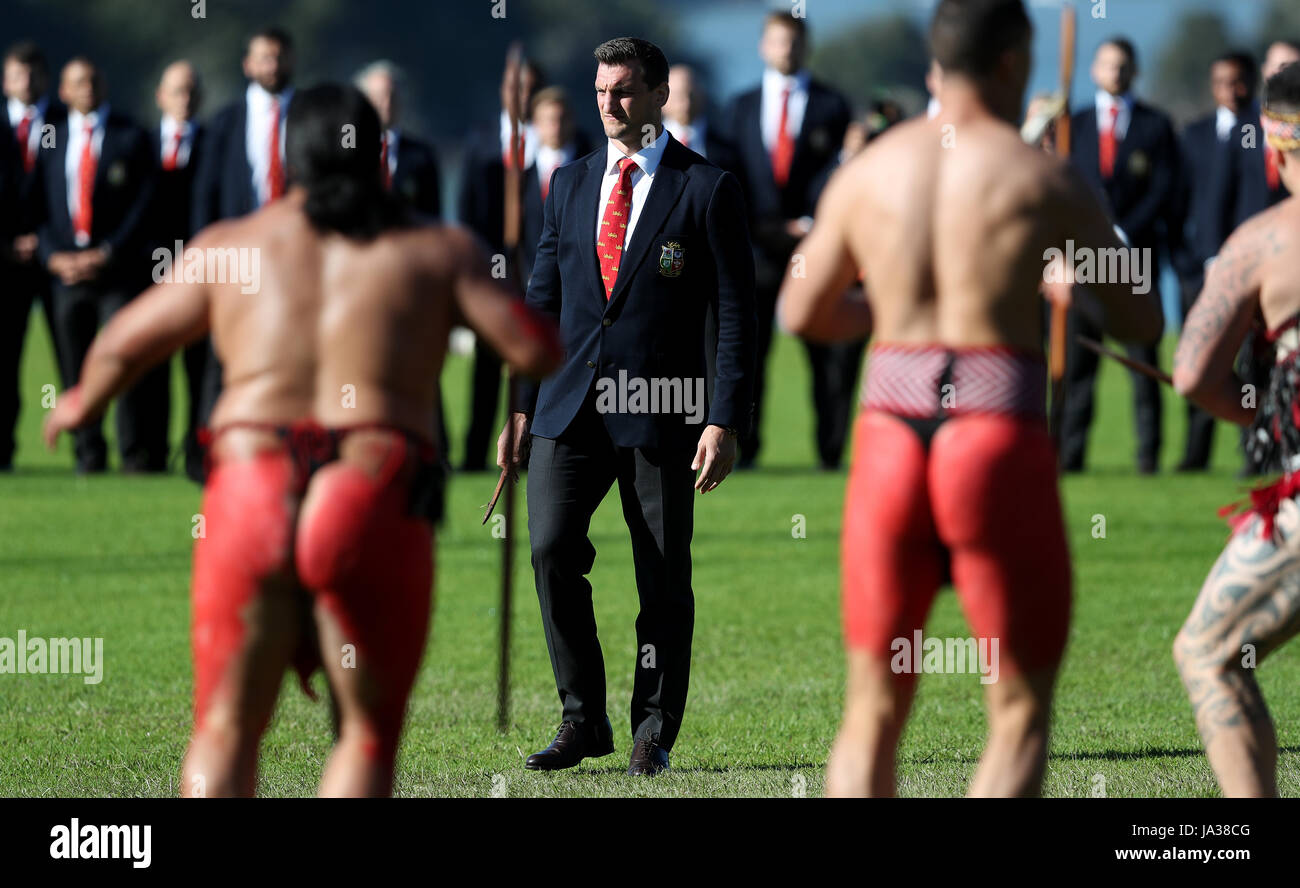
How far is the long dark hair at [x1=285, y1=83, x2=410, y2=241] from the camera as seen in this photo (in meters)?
4.47

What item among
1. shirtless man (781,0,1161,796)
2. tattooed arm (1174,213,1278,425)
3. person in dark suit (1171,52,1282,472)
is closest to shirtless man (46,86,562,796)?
shirtless man (781,0,1161,796)

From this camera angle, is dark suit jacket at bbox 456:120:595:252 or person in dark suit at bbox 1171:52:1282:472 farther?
dark suit jacket at bbox 456:120:595:252

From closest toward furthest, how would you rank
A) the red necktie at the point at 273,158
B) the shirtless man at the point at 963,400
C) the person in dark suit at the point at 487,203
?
the shirtless man at the point at 963,400, the red necktie at the point at 273,158, the person in dark suit at the point at 487,203

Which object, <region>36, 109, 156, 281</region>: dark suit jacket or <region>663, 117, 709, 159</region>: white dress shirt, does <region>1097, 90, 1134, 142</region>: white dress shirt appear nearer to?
<region>663, 117, 709, 159</region>: white dress shirt

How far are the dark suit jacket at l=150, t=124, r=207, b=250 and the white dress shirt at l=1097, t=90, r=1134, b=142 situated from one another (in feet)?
22.4

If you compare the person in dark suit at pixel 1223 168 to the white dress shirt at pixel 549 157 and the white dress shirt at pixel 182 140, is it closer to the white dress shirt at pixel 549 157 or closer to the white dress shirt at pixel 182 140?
the white dress shirt at pixel 549 157

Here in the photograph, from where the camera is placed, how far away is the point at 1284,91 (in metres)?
5.16

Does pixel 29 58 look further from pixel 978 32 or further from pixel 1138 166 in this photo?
pixel 978 32

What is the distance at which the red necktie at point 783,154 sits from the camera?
15.8m

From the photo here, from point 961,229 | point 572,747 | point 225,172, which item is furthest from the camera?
point 225,172

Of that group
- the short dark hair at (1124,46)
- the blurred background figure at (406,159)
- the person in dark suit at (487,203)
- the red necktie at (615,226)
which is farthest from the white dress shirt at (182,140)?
the red necktie at (615,226)

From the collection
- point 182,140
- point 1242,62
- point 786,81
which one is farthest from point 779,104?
point 182,140

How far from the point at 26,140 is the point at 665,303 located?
1027 cm

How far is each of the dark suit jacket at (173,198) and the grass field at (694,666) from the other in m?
1.92
